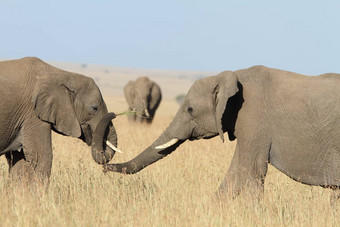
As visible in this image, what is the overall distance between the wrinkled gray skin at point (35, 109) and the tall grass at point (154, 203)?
503mm

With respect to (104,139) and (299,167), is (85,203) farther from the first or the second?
(299,167)

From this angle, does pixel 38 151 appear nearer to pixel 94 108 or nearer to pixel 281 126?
pixel 94 108

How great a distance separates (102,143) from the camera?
28.1 feet

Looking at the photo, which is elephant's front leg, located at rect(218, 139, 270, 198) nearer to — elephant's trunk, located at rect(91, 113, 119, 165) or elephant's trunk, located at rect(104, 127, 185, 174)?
elephant's trunk, located at rect(104, 127, 185, 174)

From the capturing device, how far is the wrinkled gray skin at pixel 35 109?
797cm

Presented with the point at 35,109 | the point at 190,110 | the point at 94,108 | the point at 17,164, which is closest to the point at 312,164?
the point at 190,110

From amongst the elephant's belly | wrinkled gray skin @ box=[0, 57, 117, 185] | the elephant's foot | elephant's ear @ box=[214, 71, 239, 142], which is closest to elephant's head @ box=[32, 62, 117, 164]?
wrinkled gray skin @ box=[0, 57, 117, 185]

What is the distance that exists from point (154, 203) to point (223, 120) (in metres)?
1.43

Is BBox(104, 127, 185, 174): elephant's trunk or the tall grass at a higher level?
BBox(104, 127, 185, 174): elephant's trunk

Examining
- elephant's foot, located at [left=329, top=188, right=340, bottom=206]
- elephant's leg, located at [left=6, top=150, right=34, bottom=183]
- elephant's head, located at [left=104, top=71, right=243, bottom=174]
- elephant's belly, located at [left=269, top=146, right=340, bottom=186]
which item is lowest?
elephant's foot, located at [left=329, top=188, right=340, bottom=206]

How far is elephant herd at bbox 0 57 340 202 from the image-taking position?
7602 millimetres

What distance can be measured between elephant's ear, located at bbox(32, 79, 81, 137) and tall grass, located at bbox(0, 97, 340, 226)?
0.79 metres

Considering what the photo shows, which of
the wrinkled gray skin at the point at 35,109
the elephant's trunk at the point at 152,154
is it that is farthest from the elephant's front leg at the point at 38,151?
the elephant's trunk at the point at 152,154

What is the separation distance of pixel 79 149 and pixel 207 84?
5694 mm
